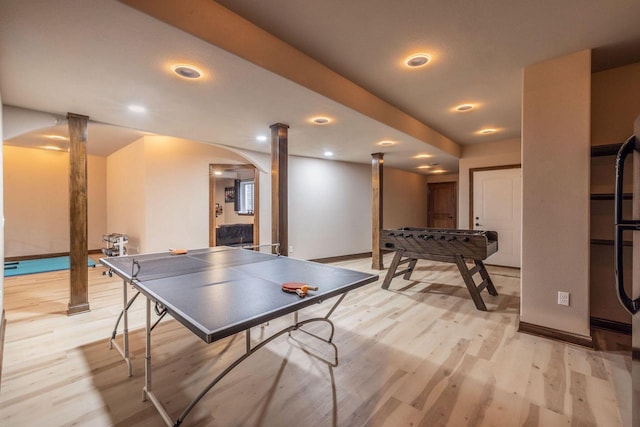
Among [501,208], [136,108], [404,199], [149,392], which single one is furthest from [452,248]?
[404,199]

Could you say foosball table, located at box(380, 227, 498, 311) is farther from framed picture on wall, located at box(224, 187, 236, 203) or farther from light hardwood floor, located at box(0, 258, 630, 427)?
framed picture on wall, located at box(224, 187, 236, 203)

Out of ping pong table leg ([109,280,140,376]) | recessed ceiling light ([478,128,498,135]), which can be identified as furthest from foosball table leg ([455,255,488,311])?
ping pong table leg ([109,280,140,376])

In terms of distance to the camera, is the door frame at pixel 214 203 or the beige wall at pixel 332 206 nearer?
the door frame at pixel 214 203

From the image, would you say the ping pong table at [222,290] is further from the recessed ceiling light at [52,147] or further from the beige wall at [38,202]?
the beige wall at [38,202]

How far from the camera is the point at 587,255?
2.35 m

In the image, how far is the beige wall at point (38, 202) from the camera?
20.3 feet

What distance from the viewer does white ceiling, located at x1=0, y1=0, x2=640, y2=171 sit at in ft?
5.88

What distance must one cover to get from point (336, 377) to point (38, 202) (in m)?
8.18

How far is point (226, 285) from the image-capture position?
1.73 meters

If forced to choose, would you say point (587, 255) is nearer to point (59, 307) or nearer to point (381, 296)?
point (381, 296)

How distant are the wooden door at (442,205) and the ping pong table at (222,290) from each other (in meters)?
7.89

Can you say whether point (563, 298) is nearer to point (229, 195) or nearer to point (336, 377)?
point (336, 377)

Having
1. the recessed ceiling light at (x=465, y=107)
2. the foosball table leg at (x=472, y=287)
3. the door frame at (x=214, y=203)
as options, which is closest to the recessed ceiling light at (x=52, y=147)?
the door frame at (x=214, y=203)

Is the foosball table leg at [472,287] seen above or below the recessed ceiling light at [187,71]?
below
